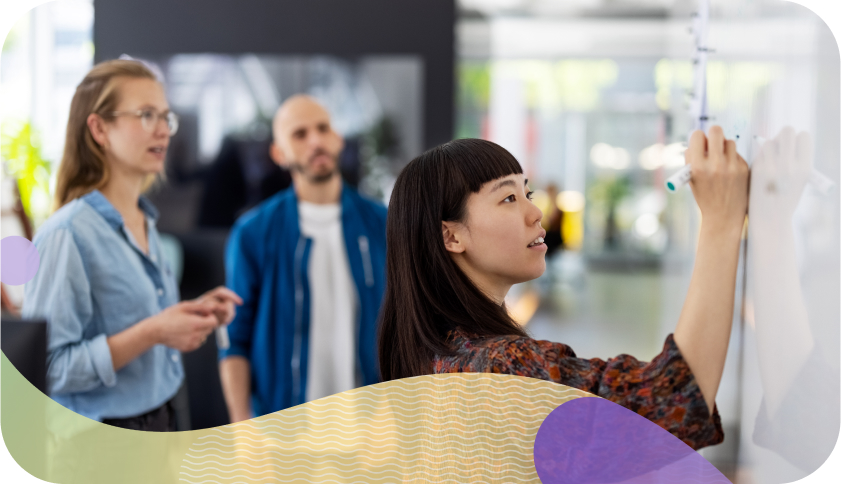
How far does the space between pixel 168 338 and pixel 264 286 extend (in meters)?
1.13

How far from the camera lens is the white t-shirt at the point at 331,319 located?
259 cm

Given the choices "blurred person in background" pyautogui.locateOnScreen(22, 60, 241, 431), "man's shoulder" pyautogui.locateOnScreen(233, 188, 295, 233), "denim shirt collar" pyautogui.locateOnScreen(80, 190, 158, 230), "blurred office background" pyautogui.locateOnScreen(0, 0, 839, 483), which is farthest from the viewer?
"man's shoulder" pyautogui.locateOnScreen(233, 188, 295, 233)

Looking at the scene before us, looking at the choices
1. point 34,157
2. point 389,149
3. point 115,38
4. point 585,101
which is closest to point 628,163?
point 585,101

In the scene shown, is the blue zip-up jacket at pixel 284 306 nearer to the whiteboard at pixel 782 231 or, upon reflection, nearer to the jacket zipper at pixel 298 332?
the jacket zipper at pixel 298 332

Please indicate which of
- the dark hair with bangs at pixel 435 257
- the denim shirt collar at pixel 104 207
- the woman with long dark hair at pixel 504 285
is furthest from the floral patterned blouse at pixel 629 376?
the denim shirt collar at pixel 104 207

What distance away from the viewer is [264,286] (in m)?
2.64

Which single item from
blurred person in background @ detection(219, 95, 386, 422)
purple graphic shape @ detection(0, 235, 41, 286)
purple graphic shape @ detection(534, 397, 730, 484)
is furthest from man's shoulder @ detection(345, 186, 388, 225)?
purple graphic shape @ detection(534, 397, 730, 484)

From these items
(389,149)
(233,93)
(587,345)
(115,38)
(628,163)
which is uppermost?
(115,38)

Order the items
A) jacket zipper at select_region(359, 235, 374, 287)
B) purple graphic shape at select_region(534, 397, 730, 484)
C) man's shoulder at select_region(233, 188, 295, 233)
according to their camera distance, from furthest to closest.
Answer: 1. man's shoulder at select_region(233, 188, 295, 233)
2. jacket zipper at select_region(359, 235, 374, 287)
3. purple graphic shape at select_region(534, 397, 730, 484)

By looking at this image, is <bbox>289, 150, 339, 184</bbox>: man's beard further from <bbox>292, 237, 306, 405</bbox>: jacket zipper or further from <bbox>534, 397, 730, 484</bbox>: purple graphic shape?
<bbox>534, 397, 730, 484</bbox>: purple graphic shape

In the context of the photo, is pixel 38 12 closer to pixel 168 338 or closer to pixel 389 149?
pixel 168 338

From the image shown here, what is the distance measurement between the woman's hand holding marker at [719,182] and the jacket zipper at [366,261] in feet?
5.33

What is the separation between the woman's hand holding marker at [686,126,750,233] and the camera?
3.45 ft

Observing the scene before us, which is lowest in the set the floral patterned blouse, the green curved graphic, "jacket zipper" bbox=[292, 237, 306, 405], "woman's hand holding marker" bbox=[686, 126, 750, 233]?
"jacket zipper" bbox=[292, 237, 306, 405]
